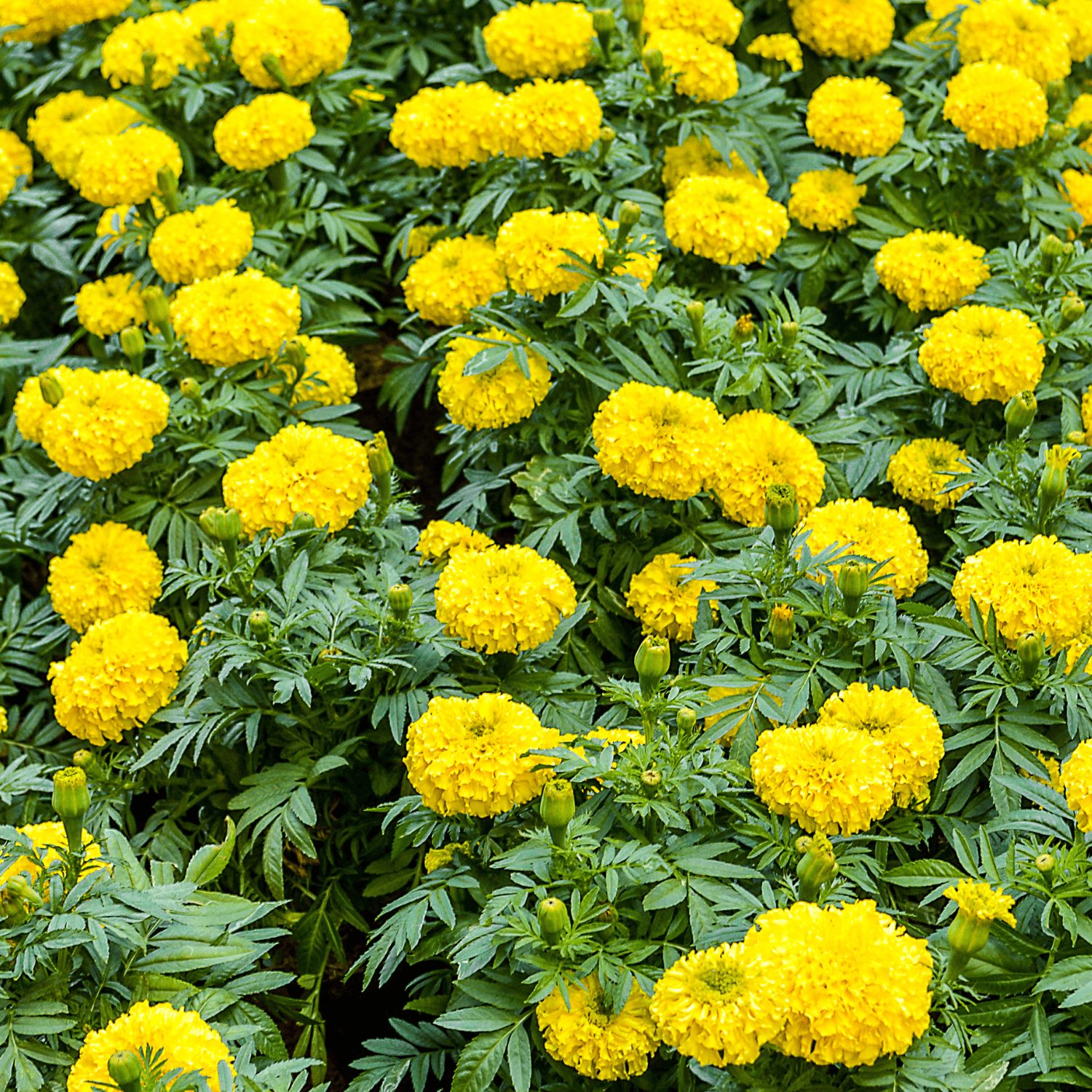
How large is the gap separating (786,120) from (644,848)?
2.52m

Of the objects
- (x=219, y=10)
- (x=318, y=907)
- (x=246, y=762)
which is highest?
(x=219, y=10)

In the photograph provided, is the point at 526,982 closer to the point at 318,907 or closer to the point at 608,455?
the point at 318,907

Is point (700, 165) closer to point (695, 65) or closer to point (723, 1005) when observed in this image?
point (695, 65)

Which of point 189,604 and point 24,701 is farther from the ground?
point 189,604

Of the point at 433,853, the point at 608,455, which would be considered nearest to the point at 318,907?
the point at 433,853

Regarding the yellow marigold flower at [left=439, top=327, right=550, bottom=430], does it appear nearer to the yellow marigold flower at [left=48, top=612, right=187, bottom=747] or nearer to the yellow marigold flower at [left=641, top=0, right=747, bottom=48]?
the yellow marigold flower at [left=48, top=612, right=187, bottom=747]

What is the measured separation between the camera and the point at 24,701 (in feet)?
11.5

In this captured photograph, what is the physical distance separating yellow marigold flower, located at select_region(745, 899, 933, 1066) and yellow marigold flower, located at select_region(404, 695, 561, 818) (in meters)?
0.56

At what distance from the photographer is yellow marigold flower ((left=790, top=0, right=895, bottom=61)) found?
13.3ft

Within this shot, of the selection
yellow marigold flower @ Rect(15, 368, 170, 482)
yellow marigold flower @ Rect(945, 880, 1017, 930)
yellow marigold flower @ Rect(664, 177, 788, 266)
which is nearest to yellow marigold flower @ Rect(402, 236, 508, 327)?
yellow marigold flower @ Rect(664, 177, 788, 266)

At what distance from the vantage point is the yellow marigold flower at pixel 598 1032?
81.8 inches

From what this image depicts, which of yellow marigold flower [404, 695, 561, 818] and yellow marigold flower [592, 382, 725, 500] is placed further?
yellow marigold flower [592, 382, 725, 500]

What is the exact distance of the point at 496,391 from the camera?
307cm

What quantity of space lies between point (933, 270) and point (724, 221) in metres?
0.56
